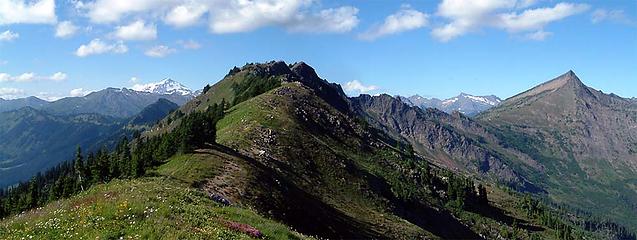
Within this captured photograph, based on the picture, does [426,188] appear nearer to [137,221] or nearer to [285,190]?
[285,190]

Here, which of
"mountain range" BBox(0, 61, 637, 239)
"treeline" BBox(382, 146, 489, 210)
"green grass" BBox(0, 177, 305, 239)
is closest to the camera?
"green grass" BBox(0, 177, 305, 239)

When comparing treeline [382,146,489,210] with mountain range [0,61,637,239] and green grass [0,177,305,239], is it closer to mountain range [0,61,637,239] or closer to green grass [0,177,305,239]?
mountain range [0,61,637,239]

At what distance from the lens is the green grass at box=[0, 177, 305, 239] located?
25.4 m

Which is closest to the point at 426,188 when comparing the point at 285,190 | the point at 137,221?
the point at 285,190

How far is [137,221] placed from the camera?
88.5 ft

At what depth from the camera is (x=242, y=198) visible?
58.7 metres

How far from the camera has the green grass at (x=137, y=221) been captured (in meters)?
25.4

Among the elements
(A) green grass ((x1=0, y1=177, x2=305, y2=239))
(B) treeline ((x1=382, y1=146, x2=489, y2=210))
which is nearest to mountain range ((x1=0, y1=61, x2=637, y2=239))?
(A) green grass ((x1=0, y1=177, x2=305, y2=239))

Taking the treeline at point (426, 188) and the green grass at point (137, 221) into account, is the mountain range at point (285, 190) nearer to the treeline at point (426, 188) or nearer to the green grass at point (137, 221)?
the green grass at point (137, 221)

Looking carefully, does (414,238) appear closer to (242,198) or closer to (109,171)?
(242,198)

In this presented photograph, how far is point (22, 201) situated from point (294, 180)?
61.5 m

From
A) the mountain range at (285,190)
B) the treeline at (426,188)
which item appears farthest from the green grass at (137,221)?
the treeline at (426,188)

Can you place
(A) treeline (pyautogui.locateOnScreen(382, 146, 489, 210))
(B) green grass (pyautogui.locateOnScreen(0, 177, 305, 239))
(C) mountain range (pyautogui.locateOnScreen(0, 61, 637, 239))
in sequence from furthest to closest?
(A) treeline (pyautogui.locateOnScreen(382, 146, 489, 210))
(C) mountain range (pyautogui.locateOnScreen(0, 61, 637, 239))
(B) green grass (pyautogui.locateOnScreen(0, 177, 305, 239))

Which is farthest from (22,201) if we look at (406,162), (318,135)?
(406,162)
